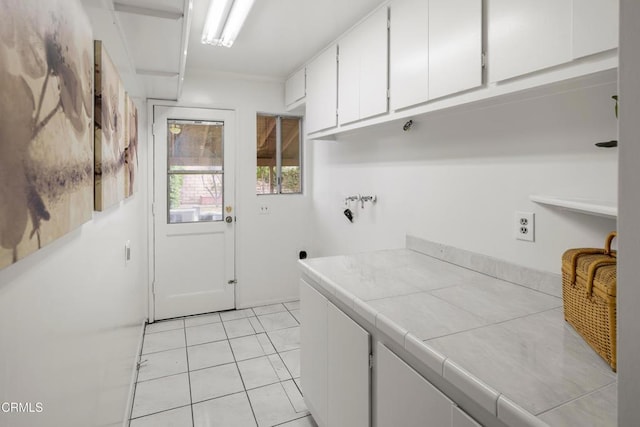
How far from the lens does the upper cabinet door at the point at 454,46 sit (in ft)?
4.74

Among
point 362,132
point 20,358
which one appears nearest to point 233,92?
point 362,132

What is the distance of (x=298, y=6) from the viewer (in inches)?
85.0

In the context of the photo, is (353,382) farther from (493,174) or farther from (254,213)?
(254,213)

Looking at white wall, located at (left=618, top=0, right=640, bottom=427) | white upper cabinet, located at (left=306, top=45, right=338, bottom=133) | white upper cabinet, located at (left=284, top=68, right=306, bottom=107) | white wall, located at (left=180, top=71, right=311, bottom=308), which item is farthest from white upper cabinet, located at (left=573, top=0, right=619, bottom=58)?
white wall, located at (left=180, top=71, right=311, bottom=308)

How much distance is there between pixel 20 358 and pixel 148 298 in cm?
298

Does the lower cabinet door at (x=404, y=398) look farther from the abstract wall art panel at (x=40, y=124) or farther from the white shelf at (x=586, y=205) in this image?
the abstract wall art panel at (x=40, y=124)

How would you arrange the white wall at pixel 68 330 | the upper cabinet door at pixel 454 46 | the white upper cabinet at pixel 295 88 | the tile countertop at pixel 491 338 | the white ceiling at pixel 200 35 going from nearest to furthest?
the white wall at pixel 68 330 → the tile countertop at pixel 491 338 → the upper cabinet door at pixel 454 46 → the white ceiling at pixel 200 35 → the white upper cabinet at pixel 295 88

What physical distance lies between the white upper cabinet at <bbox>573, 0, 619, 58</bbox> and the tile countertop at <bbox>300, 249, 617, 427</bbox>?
87cm

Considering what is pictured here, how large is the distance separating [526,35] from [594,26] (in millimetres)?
233

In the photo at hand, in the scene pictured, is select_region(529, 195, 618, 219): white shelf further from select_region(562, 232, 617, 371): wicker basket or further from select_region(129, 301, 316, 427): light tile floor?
select_region(129, 301, 316, 427): light tile floor

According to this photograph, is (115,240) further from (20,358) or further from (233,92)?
(233,92)

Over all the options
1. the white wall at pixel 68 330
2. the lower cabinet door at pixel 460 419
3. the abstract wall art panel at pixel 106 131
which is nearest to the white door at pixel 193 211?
the white wall at pixel 68 330

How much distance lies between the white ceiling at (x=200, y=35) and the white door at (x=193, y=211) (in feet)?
1.33

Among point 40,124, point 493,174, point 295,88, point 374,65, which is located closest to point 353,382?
point 493,174
